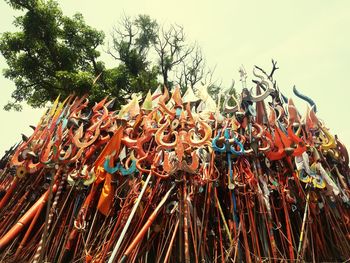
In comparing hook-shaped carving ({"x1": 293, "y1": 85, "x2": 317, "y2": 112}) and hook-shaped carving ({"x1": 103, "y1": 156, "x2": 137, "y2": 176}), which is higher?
hook-shaped carving ({"x1": 293, "y1": 85, "x2": 317, "y2": 112})

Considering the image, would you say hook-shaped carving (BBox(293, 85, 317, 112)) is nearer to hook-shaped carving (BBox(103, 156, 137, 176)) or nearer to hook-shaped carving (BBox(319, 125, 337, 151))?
hook-shaped carving (BBox(319, 125, 337, 151))

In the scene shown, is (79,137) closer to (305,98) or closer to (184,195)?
(184,195)

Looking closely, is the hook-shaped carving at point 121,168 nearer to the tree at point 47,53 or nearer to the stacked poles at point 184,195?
the stacked poles at point 184,195

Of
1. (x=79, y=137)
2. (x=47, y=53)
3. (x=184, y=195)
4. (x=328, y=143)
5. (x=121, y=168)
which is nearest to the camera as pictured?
(x=184, y=195)

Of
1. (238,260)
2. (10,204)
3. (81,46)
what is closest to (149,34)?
(81,46)

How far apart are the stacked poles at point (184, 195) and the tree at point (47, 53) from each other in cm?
502

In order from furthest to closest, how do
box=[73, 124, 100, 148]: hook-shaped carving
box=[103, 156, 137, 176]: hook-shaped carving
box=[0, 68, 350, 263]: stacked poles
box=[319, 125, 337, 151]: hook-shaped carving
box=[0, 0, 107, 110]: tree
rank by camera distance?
box=[0, 0, 107, 110]: tree → box=[319, 125, 337, 151]: hook-shaped carving → box=[73, 124, 100, 148]: hook-shaped carving → box=[103, 156, 137, 176]: hook-shaped carving → box=[0, 68, 350, 263]: stacked poles

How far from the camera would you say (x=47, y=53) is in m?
8.86

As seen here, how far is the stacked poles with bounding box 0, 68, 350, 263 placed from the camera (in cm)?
311

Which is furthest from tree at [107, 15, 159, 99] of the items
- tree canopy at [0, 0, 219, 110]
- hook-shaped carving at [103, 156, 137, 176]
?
hook-shaped carving at [103, 156, 137, 176]

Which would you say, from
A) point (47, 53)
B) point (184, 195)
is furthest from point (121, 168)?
point (47, 53)

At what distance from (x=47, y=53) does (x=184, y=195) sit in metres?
7.62

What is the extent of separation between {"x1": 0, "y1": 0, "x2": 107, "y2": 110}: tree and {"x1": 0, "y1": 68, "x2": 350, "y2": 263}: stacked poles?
502 centimetres

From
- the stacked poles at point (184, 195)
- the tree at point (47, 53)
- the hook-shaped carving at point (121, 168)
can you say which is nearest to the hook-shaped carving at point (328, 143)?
the stacked poles at point (184, 195)
